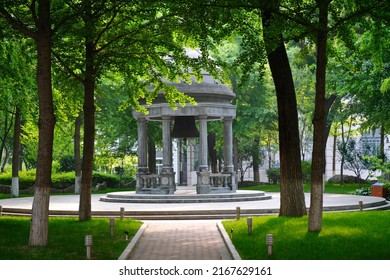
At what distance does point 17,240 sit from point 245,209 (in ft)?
36.7

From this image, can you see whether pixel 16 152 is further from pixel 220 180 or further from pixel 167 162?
pixel 220 180

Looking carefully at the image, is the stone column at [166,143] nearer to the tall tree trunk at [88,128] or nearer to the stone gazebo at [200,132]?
the stone gazebo at [200,132]

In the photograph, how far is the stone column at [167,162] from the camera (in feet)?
110

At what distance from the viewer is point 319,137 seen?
1658 centimetres

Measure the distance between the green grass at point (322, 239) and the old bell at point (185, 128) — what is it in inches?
610

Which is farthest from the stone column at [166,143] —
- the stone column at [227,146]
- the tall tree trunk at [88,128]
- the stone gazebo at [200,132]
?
the tall tree trunk at [88,128]

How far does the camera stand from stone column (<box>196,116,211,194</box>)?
3362cm

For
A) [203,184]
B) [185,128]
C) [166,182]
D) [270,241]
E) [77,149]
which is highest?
[185,128]

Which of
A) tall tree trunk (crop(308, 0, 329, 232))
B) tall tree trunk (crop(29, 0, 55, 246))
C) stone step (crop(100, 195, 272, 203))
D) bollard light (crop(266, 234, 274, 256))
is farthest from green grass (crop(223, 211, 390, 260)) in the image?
stone step (crop(100, 195, 272, 203))

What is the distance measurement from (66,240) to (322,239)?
263 inches

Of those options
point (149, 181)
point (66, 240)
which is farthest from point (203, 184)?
point (66, 240)

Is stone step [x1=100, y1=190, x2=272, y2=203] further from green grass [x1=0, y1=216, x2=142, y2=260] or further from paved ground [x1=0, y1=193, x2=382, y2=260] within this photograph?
green grass [x1=0, y1=216, x2=142, y2=260]

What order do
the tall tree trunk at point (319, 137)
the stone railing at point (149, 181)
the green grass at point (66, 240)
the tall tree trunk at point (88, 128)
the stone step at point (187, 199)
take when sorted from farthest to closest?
the stone railing at point (149, 181) < the stone step at point (187, 199) < the tall tree trunk at point (88, 128) < the tall tree trunk at point (319, 137) < the green grass at point (66, 240)

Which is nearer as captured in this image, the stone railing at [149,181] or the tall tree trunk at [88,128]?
the tall tree trunk at [88,128]
